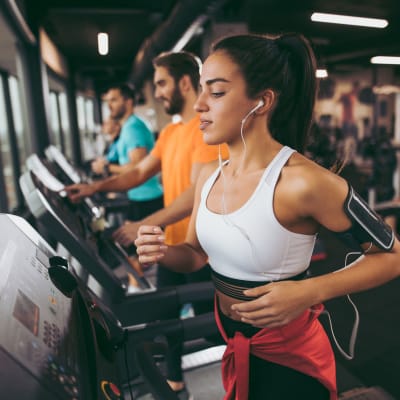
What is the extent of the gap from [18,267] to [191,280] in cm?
145

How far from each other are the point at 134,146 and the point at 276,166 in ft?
7.81

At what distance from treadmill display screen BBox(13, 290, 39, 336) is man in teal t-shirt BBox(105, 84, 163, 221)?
8.28ft

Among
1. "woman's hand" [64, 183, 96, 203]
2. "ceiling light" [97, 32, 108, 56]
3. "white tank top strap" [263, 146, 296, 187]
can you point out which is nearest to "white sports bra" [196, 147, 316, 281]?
"white tank top strap" [263, 146, 296, 187]

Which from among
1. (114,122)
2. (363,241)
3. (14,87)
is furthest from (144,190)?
(14,87)

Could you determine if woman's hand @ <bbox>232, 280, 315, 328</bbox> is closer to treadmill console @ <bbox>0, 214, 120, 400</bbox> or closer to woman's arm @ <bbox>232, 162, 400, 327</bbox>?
woman's arm @ <bbox>232, 162, 400, 327</bbox>

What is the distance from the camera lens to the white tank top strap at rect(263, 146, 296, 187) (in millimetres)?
939

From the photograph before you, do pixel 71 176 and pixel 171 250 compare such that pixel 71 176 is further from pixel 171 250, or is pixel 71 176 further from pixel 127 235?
pixel 171 250

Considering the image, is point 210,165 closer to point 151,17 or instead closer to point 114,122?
point 114,122

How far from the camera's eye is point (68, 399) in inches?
21.0

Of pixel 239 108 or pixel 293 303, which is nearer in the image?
pixel 293 303

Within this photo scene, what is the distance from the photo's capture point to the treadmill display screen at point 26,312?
1.93 ft

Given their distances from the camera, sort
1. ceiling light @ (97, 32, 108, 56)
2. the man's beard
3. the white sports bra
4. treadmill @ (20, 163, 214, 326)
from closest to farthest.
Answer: the white sports bra, treadmill @ (20, 163, 214, 326), the man's beard, ceiling light @ (97, 32, 108, 56)

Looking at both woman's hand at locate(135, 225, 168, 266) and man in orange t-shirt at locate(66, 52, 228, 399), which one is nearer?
woman's hand at locate(135, 225, 168, 266)

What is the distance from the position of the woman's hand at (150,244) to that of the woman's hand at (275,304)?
230 mm
